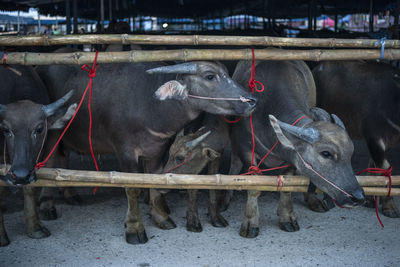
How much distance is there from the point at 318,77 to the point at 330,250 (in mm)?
2496

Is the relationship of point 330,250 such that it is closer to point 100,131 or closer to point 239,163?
point 239,163

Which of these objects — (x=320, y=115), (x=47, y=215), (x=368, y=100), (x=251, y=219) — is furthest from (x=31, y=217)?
(x=368, y=100)

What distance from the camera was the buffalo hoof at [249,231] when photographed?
157 inches

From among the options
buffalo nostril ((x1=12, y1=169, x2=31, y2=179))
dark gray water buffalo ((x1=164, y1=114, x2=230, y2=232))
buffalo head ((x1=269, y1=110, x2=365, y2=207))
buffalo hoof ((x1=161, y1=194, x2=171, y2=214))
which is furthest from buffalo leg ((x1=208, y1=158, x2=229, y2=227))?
buffalo nostril ((x1=12, y1=169, x2=31, y2=179))

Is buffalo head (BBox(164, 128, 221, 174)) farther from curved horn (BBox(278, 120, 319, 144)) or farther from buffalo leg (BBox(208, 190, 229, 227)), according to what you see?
curved horn (BBox(278, 120, 319, 144))

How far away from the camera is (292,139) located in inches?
131

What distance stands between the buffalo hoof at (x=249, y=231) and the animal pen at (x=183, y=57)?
2.69ft

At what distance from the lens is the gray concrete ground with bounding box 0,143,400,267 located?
11.6ft

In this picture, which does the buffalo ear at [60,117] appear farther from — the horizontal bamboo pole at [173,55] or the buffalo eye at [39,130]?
the horizontal bamboo pole at [173,55]

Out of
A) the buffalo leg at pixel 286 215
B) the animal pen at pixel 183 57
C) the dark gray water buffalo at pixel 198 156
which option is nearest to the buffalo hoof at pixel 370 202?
the buffalo leg at pixel 286 215

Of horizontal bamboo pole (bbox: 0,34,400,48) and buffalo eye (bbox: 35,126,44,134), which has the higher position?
horizontal bamboo pole (bbox: 0,34,400,48)

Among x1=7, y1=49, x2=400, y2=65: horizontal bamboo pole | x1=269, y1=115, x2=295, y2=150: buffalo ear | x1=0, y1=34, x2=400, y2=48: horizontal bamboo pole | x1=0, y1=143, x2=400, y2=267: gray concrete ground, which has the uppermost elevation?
x1=0, y1=34, x2=400, y2=48: horizontal bamboo pole

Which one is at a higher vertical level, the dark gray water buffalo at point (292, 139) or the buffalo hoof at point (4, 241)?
the dark gray water buffalo at point (292, 139)

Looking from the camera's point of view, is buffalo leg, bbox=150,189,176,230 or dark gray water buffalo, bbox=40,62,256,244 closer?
dark gray water buffalo, bbox=40,62,256,244
